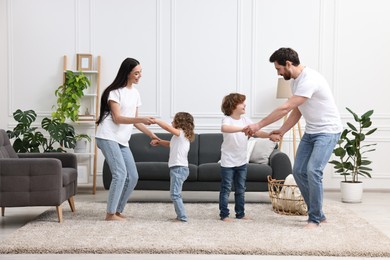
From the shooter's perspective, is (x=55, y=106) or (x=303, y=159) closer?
(x=303, y=159)

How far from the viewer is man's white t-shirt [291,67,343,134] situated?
465 cm

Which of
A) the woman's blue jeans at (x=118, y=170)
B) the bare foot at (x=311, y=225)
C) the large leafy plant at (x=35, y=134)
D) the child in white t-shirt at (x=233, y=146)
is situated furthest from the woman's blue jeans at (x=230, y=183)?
the large leafy plant at (x=35, y=134)

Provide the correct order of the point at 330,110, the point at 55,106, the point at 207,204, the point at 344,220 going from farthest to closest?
1. the point at 55,106
2. the point at 207,204
3. the point at 344,220
4. the point at 330,110

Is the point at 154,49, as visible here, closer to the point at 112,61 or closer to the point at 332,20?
the point at 112,61

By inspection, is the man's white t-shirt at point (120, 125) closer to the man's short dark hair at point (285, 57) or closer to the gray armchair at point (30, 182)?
the gray armchair at point (30, 182)

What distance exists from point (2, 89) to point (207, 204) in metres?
3.11

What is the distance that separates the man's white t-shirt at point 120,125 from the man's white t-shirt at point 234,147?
779 mm

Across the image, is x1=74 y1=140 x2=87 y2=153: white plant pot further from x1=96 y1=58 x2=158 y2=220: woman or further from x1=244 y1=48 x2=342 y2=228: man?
x1=244 y1=48 x2=342 y2=228: man

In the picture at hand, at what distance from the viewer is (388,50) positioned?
751 cm

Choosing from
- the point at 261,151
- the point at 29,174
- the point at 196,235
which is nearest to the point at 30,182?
the point at 29,174

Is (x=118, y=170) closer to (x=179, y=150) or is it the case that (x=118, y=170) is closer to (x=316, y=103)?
(x=179, y=150)

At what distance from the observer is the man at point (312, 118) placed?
467 centimetres

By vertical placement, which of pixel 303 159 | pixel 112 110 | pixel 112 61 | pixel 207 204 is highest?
pixel 112 61

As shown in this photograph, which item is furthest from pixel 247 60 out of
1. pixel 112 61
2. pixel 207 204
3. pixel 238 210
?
pixel 238 210
